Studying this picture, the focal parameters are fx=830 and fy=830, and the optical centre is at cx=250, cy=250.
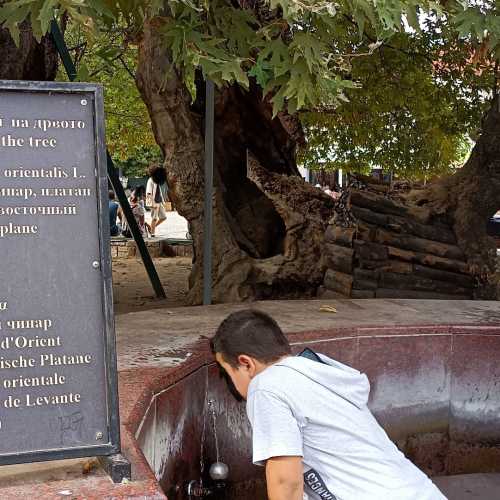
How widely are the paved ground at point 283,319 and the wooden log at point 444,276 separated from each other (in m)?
A: 2.62

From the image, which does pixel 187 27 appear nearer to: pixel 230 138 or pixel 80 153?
pixel 80 153

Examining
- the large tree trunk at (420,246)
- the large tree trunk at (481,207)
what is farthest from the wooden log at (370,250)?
the large tree trunk at (481,207)

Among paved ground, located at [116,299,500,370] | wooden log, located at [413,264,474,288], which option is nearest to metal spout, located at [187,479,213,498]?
paved ground, located at [116,299,500,370]

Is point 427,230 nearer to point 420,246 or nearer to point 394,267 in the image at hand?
point 420,246

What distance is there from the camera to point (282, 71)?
4316 mm

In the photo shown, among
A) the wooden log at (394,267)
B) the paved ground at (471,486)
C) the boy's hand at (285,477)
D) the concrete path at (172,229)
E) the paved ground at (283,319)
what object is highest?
the boy's hand at (285,477)

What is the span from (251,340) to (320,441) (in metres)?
0.42

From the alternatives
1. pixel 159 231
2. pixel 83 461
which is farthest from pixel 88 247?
pixel 159 231

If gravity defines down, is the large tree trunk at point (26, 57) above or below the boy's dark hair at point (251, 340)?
above

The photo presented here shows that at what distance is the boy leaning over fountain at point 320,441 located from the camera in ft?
8.00

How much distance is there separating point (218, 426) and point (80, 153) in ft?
6.89

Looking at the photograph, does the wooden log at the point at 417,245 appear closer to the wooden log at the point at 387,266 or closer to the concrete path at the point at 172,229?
the wooden log at the point at 387,266

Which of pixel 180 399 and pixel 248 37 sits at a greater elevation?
pixel 248 37

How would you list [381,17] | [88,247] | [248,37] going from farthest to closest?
[248,37], [381,17], [88,247]
